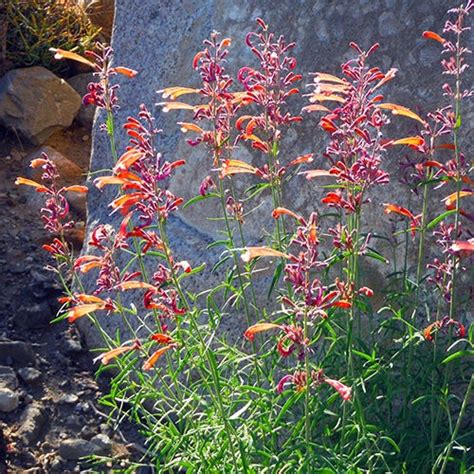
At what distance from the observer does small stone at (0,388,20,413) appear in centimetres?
474

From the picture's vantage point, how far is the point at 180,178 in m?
5.12

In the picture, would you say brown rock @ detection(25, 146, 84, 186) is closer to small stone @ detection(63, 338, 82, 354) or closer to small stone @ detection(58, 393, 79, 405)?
small stone @ detection(63, 338, 82, 354)

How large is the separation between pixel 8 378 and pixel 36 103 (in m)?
2.81

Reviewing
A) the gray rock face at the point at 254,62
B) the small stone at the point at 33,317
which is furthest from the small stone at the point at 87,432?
the small stone at the point at 33,317

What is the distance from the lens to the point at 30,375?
4.96 metres

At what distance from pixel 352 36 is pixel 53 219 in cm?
170

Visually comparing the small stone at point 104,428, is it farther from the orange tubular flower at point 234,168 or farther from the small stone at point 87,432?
the orange tubular flower at point 234,168

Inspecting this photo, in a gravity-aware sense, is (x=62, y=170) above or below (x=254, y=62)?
below

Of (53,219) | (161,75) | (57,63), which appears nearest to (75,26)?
(57,63)

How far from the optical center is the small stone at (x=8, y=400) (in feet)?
15.6

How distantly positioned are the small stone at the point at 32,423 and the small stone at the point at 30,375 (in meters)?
0.16

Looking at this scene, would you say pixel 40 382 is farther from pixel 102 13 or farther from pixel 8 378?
pixel 102 13

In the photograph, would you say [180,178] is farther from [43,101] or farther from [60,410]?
[43,101]

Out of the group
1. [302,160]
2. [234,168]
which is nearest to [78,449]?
[302,160]
